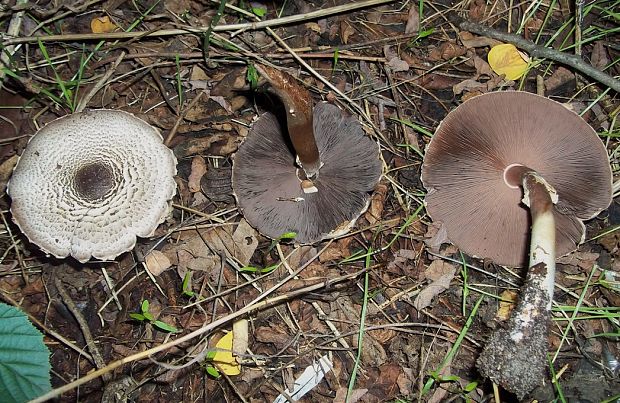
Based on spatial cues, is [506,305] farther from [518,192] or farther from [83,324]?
[83,324]

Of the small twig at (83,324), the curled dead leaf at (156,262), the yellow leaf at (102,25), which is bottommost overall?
the small twig at (83,324)

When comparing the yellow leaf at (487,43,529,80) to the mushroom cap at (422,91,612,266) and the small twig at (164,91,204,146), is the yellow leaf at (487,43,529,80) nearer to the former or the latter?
the mushroom cap at (422,91,612,266)

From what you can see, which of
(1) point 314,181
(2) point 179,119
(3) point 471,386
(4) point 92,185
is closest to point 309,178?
(1) point 314,181

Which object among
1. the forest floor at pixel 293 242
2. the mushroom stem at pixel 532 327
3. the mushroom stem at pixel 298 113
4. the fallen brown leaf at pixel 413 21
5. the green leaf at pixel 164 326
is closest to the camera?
the mushroom stem at pixel 298 113

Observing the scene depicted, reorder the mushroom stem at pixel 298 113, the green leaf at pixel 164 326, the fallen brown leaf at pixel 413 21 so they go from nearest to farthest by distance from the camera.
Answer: the mushroom stem at pixel 298 113
the green leaf at pixel 164 326
the fallen brown leaf at pixel 413 21

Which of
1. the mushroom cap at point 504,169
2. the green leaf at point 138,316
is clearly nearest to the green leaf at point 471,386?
the mushroom cap at point 504,169

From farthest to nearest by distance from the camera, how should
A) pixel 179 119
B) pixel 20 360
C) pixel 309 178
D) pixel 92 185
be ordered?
pixel 179 119 → pixel 309 178 → pixel 92 185 → pixel 20 360

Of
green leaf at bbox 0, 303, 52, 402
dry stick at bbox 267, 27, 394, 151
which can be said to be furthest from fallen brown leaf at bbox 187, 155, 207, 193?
green leaf at bbox 0, 303, 52, 402

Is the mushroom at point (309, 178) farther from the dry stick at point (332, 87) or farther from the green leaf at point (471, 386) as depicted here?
the green leaf at point (471, 386)

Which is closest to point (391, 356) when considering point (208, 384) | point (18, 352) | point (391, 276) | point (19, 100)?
point (391, 276)
